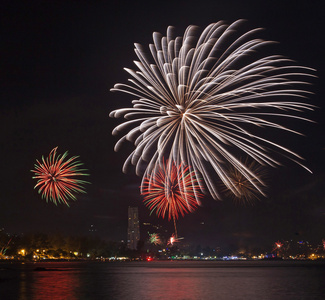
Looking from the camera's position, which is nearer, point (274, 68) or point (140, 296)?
point (140, 296)

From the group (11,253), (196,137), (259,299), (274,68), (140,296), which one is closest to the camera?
(259,299)

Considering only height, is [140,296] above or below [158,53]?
below

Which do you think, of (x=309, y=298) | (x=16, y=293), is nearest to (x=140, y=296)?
(x=16, y=293)

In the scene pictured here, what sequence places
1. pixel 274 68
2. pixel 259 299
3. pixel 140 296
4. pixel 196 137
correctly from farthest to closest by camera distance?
pixel 196 137 → pixel 274 68 → pixel 140 296 → pixel 259 299

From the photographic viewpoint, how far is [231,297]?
3716 centimetres

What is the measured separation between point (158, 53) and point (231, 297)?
24.0m

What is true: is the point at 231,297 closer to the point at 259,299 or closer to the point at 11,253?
the point at 259,299

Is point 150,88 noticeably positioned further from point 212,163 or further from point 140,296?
point 140,296

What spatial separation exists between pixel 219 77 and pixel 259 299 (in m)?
21.4

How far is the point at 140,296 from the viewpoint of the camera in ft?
124

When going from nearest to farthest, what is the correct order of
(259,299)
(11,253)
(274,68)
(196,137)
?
1. (259,299)
2. (274,68)
3. (196,137)
4. (11,253)

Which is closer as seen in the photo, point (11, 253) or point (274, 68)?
point (274, 68)

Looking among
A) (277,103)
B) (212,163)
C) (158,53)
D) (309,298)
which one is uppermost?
(158,53)

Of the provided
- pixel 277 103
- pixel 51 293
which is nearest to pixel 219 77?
pixel 277 103
